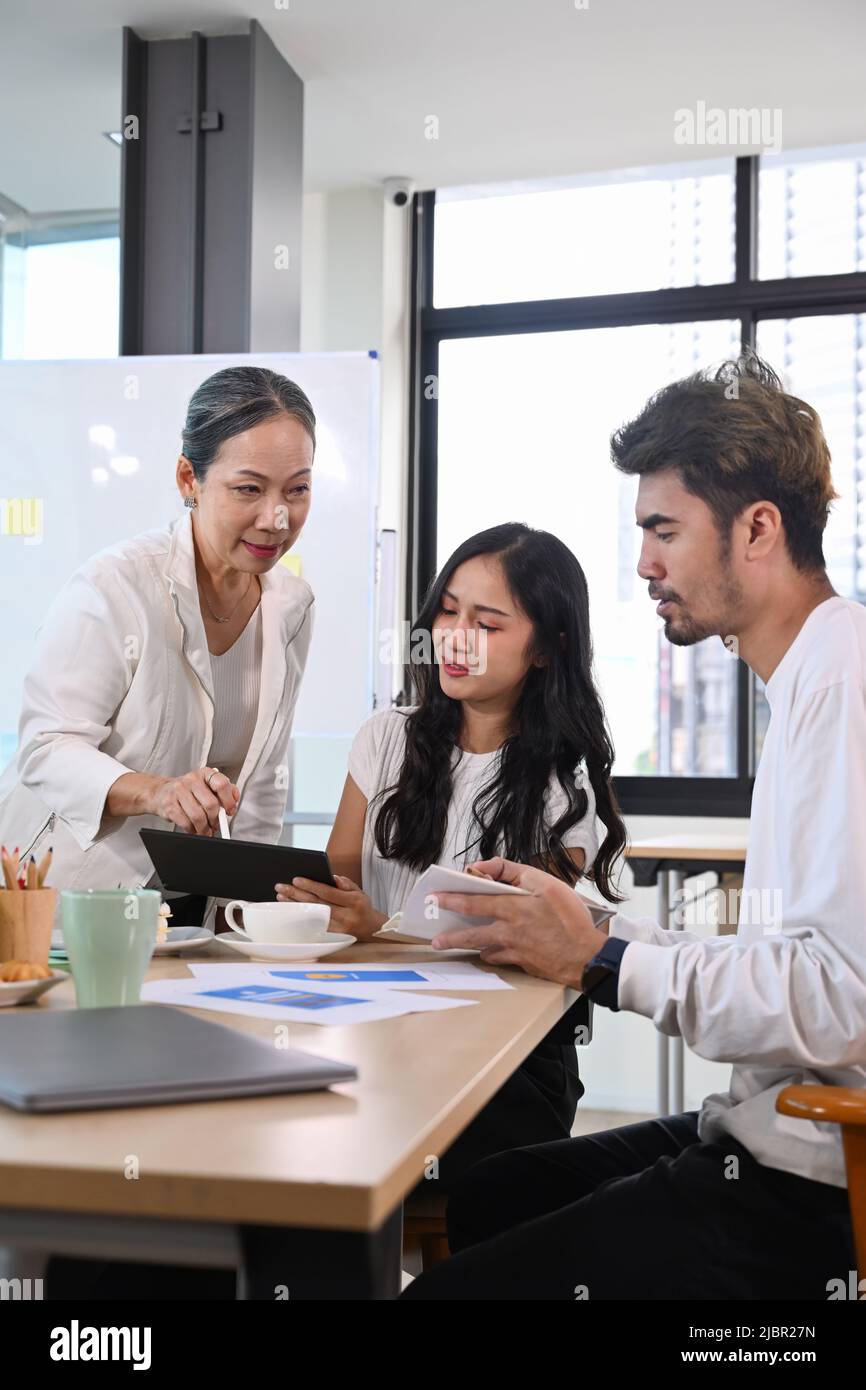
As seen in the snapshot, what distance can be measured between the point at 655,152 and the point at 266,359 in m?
1.80

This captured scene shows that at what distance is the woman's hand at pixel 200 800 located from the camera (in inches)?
67.3

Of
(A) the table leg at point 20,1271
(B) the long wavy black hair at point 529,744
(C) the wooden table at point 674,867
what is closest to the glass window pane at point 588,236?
(C) the wooden table at point 674,867

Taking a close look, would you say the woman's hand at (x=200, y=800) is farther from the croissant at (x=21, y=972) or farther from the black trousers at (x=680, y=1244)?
the black trousers at (x=680, y=1244)

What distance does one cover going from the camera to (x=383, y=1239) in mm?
739

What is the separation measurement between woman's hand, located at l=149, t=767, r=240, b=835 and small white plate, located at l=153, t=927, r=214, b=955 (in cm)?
20

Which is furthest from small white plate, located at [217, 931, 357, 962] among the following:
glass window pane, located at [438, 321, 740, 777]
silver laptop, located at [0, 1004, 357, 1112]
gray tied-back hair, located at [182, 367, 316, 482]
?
glass window pane, located at [438, 321, 740, 777]

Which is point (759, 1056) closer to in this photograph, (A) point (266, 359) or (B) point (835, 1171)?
(B) point (835, 1171)

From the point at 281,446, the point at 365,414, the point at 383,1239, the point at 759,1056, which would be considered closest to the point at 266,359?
the point at 365,414

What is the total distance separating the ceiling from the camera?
3.64m

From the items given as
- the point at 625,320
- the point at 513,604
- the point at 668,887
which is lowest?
the point at 668,887

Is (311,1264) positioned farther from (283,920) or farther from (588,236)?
(588,236)

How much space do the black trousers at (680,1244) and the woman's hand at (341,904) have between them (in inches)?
21.4

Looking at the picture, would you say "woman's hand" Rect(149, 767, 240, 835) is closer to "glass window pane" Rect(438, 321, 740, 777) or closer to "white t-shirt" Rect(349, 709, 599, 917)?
"white t-shirt" Rect(349, 709, 599, 917)

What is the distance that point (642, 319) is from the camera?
191 inches
